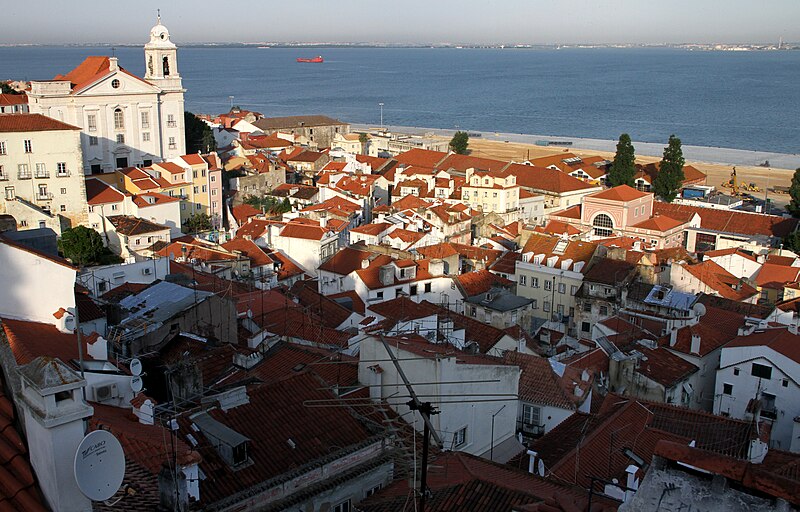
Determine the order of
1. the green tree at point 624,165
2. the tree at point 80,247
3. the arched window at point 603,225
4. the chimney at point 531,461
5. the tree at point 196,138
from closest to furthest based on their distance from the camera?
the chimney at point 531,461 → the tree at point 80,247 → the arched window at point 603,225 → the green tree at point 624,165 → the tree at point 196,138

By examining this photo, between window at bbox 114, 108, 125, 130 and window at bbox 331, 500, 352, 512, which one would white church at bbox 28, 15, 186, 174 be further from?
window at bbox 331, 500, 352, 512

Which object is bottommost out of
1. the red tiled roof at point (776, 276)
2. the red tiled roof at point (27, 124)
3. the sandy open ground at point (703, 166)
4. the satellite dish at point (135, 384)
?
the sandy open ground at point (703, 166)

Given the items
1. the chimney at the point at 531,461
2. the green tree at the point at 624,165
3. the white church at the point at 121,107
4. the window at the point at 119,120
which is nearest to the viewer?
the chimney at the point at 531,461

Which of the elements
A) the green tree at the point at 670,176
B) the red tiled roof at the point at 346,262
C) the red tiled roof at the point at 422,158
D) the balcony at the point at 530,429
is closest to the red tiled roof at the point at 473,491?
the balcony at the point at 530,429

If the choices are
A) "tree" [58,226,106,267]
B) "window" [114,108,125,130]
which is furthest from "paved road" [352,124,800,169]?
"tree" [58,226,106,267]

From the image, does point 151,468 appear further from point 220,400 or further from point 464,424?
point 464,424

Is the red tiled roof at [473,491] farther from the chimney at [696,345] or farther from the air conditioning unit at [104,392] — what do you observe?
the chimney at [696,345]

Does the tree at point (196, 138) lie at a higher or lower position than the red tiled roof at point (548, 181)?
higher
